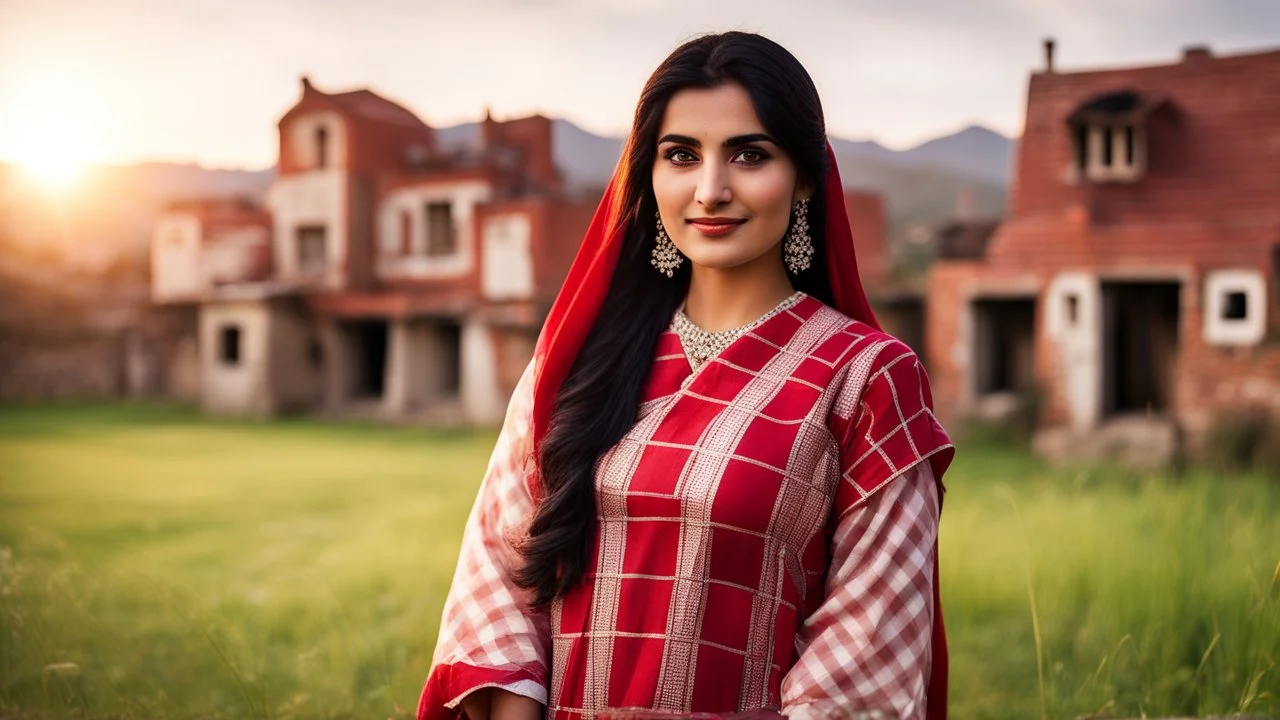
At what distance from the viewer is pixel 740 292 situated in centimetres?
208

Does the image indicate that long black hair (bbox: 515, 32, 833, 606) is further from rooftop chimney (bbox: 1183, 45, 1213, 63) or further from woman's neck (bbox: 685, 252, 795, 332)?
rooftop chimney (bbox: 1183, 45, 1213, 63)

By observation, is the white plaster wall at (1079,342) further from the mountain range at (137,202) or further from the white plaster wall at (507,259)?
the white plaster wall at (507,259)

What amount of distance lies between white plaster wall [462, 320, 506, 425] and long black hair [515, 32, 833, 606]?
15.7 m

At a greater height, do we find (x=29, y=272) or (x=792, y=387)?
(x=29, y=272)

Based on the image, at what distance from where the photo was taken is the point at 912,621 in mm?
1796

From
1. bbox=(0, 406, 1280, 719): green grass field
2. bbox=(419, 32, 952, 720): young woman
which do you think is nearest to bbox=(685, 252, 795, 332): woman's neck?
bbox=(419, 32, 952, 720): young woman

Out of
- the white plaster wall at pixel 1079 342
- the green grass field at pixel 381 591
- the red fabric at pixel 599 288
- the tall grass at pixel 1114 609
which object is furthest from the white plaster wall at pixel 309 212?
the red fabric at pixel 599 288

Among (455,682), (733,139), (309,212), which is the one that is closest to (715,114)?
(733,139)

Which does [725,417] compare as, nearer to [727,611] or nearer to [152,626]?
[727,611]

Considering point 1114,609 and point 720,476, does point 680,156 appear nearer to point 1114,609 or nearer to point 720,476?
point 720,476

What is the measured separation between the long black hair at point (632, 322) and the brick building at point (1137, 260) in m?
11.8

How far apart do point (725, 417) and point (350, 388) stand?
1908 cm

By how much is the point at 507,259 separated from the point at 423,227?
95.4 inches

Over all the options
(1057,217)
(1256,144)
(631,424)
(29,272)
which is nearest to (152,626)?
(631,424)
